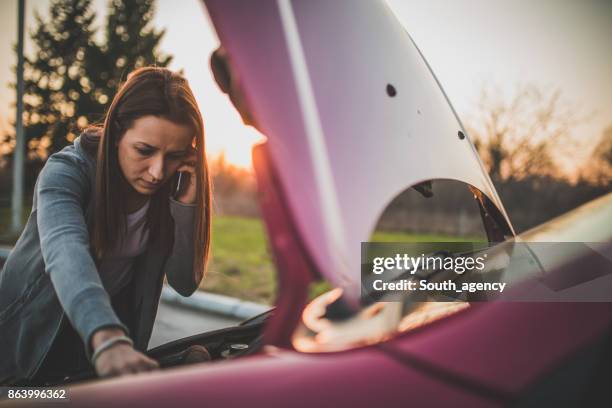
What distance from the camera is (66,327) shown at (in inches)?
55.6

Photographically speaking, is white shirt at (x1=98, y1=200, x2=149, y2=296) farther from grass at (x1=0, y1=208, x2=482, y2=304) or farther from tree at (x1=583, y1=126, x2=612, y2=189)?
tree at (x1=583, y1=126, x2=612, y2=189)

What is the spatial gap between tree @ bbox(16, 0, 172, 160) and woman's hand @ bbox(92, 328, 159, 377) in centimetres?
480

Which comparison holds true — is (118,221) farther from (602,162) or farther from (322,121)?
(602,162)

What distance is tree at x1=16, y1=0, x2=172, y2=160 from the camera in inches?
205

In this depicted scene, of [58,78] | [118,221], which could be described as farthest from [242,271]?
[118,221]

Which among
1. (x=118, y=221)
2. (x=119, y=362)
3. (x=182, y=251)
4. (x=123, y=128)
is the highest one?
(x=123, y=128)

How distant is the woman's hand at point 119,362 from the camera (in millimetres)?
819

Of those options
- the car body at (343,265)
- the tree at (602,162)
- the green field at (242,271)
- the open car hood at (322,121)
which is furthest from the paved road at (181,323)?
the tree at (602,162)

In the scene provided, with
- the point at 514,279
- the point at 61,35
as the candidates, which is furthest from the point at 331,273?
the point at 61,35

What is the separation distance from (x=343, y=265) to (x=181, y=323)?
3.85m

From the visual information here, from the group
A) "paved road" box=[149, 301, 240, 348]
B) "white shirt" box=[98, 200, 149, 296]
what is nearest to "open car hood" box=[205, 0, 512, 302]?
"white shirt" box=[98, 200, 149, 296]

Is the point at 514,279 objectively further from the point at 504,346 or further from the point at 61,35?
the point at 61,35

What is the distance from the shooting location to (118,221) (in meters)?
1.40

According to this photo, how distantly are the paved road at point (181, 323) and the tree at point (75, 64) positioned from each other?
2.46 meters
